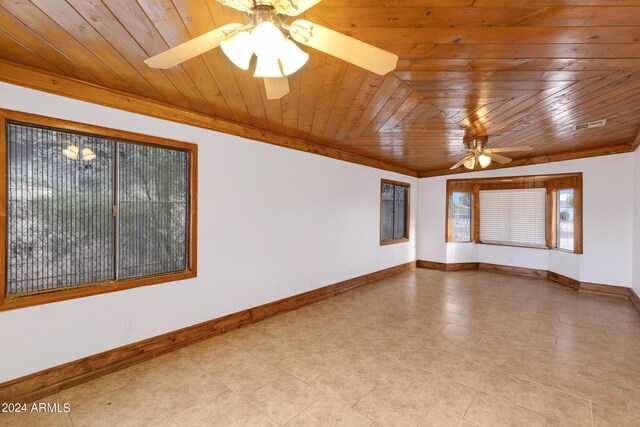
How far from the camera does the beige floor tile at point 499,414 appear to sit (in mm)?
2004

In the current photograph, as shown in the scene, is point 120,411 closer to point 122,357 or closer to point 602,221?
point 122,357

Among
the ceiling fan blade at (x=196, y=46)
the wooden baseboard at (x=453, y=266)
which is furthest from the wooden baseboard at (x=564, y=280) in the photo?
the ceiling fan blade at (x=196, y=46)

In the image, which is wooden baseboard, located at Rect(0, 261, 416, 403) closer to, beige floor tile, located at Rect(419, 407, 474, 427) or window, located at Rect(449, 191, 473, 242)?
beige floor tile, located at Rect(419, 407, 474, 427)

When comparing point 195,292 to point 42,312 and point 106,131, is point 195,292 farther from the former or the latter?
point 106,131

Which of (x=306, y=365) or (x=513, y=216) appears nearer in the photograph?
(x=306, y=365)

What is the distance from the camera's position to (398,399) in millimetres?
2252

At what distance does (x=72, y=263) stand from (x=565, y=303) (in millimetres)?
6612

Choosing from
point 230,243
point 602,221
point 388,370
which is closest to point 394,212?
point 602,221

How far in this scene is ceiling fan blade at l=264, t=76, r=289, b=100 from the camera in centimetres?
181

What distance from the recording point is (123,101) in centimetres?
265

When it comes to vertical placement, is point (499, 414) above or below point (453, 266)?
below

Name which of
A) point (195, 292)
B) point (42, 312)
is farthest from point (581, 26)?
point (42, 312)

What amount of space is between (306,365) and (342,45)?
2689 mm

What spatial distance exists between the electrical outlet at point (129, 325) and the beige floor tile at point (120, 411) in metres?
0.53
